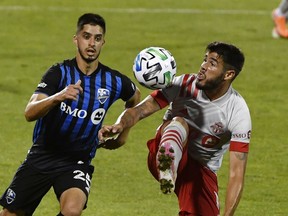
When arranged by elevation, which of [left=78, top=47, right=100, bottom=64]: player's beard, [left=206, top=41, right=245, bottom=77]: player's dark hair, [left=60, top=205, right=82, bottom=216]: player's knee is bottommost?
[left=60, top=205, right=82, bottom=216]: player's knee

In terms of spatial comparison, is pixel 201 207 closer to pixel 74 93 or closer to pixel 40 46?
pixel 74 93

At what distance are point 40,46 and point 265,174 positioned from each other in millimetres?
8721

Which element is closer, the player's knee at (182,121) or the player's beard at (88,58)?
the player's beard at (88,58)

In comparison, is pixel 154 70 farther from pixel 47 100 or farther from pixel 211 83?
pixel 47 100

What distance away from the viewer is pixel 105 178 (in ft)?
43.8

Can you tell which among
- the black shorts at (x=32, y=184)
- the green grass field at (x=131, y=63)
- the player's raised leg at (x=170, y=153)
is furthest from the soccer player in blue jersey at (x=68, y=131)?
the green grass field at (x=131, y=63)

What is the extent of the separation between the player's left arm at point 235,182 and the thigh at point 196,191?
2.37 ft

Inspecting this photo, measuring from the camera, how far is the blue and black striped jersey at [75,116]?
9.84 m

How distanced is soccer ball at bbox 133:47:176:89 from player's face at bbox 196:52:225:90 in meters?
0.28

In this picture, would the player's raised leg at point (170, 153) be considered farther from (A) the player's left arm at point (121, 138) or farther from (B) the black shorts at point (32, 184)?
(B) the black shorts at point (32, 184)

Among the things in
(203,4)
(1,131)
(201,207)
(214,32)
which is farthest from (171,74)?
(203,4)

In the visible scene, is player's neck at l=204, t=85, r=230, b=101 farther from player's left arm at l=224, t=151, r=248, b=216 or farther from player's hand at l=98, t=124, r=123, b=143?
player's hand at l=98, t=124, r=123, b=143

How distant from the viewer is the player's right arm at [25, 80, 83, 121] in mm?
9070

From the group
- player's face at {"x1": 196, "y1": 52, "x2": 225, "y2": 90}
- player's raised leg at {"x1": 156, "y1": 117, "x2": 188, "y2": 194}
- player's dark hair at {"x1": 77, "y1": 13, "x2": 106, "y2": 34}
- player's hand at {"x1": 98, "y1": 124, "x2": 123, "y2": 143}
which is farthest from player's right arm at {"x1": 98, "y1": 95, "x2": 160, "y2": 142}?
player's dark hair at {"x1": 77, "y1": 13, "x2": 106, "y2": 34}
